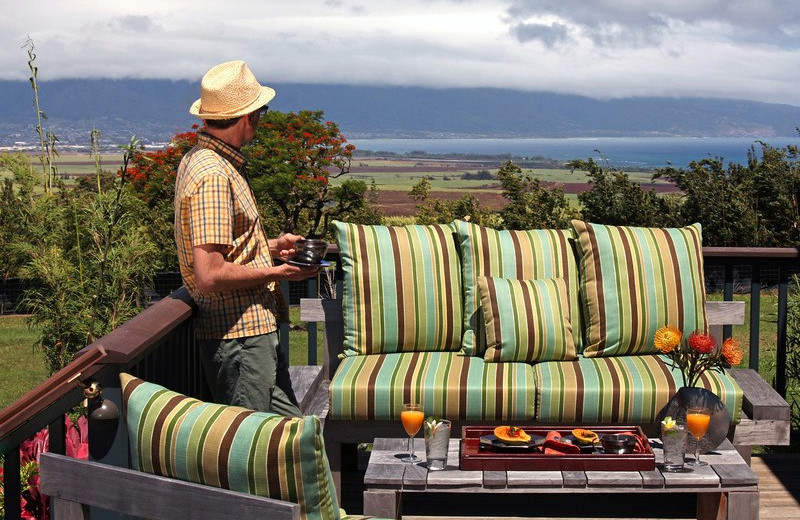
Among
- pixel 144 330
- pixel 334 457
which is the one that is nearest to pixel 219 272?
pixel 144 330

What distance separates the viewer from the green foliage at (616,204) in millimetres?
13125

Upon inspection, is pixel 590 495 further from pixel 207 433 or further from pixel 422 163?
pixel 422 163

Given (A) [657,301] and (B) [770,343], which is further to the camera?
(B) [770,343]

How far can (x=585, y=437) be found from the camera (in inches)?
118

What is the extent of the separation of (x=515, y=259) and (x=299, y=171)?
13.4 meters

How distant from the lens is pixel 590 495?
380cm

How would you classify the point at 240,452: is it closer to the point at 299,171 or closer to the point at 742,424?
the point at 742,424

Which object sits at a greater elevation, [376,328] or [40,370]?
[376,328]

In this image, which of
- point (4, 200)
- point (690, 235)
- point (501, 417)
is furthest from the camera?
point (4, 200)

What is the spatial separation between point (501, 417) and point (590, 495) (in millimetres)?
499

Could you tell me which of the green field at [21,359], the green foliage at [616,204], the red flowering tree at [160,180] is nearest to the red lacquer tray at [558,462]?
the green field at [21,359]

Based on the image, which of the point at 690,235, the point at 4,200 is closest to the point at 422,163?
the point at 4,200

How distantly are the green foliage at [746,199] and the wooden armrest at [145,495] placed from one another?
11.4 meters

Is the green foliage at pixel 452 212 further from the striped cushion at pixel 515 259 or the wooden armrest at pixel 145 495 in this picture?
the wooden armrest at pixel 145 495
